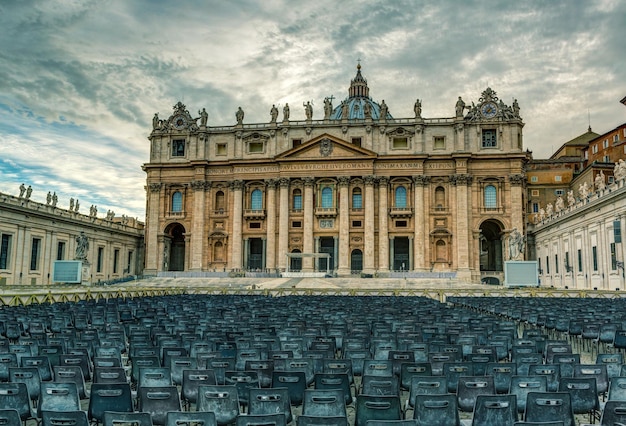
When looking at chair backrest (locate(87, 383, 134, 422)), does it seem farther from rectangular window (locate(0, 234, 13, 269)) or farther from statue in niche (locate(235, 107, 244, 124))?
statue in niche (locate(235, 107, 244, 124))

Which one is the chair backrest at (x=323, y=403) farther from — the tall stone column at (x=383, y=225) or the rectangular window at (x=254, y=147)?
the rectangular window at (x=254, y=147)

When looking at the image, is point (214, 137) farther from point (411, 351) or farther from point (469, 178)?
point (411, 351)

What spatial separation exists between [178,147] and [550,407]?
Answer: 7816cm

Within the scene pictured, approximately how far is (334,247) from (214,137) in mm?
23459

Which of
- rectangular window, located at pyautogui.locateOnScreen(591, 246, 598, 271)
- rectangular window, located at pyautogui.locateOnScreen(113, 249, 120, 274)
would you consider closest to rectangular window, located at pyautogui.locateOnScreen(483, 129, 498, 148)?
rectangular window, located at pyautogui.locateOnScreen(591, 246, 598, 271)

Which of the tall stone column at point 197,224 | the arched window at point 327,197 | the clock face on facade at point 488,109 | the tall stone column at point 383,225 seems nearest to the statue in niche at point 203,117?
the tall stone column at point 197,224

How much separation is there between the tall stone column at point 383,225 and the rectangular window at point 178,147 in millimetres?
28993

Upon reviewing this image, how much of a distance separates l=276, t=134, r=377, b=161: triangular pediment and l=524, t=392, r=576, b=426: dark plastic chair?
6679 cm

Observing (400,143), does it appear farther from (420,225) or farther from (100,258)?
(100,258)

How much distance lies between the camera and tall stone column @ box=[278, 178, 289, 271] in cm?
7381

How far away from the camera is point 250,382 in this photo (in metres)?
8.30

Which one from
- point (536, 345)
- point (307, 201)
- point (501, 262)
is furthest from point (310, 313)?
point (501, 262)

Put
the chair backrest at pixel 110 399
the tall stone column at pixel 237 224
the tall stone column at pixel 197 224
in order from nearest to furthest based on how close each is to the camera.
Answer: the chair backrest at pixel 110 399 → the tall stone column at pixel 237 224 → the tall stone column at pixel 197 224

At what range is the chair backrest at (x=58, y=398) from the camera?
741cm
